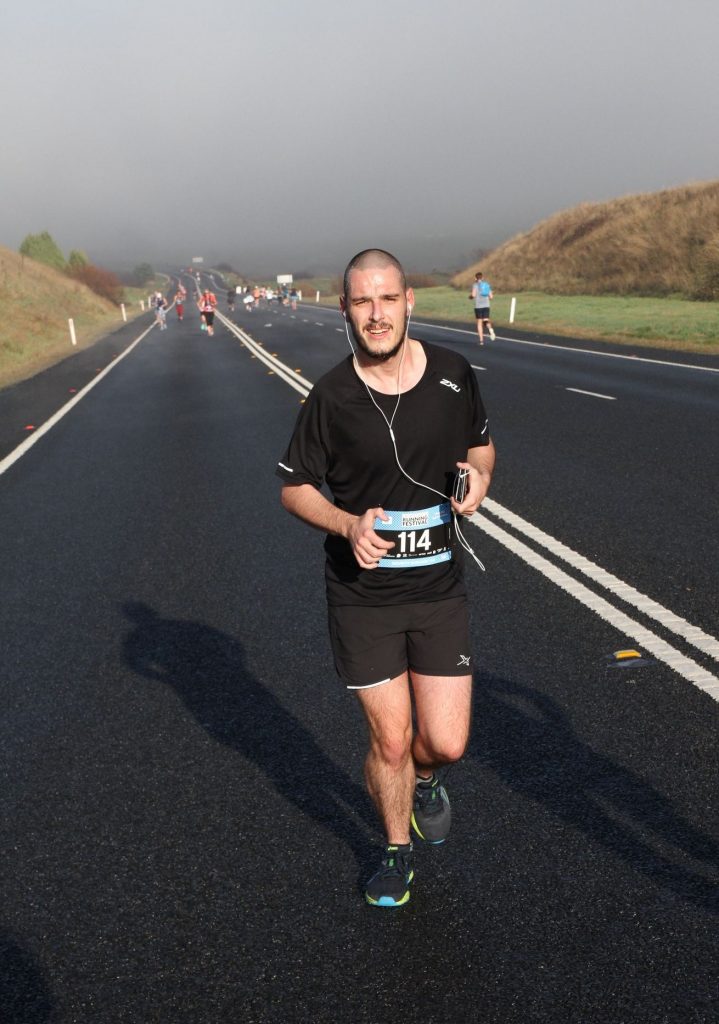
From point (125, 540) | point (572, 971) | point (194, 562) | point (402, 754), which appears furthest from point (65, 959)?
point (125, 540)

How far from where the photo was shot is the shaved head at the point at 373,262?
313 centimetres

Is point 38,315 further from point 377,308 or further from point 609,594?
point 377,308

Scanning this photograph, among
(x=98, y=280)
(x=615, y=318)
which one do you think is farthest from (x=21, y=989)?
(x=98, y=280)

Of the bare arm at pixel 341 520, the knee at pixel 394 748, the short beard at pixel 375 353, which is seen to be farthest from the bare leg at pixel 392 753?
the short beard at pixel 375 353

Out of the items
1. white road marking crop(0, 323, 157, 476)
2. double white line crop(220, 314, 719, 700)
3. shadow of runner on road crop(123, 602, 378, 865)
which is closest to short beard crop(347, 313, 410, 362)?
shadow of runner on road crop(123, 602, 378, 865)

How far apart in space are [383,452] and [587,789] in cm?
173

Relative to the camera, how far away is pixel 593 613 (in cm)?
578

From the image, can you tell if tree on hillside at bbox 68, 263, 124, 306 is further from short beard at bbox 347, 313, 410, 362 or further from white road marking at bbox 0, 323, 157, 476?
short beard at bbox 347, 313, 410, 362

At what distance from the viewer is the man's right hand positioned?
290cm

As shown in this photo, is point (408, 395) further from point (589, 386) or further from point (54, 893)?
point (589, 386)

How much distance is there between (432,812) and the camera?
3.51 meters

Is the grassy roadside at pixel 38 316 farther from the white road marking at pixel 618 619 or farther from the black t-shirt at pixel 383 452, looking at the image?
the black t-shirt at pixel 383 452

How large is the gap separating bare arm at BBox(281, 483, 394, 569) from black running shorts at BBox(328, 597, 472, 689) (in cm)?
32

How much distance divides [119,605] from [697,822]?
4.16 m
